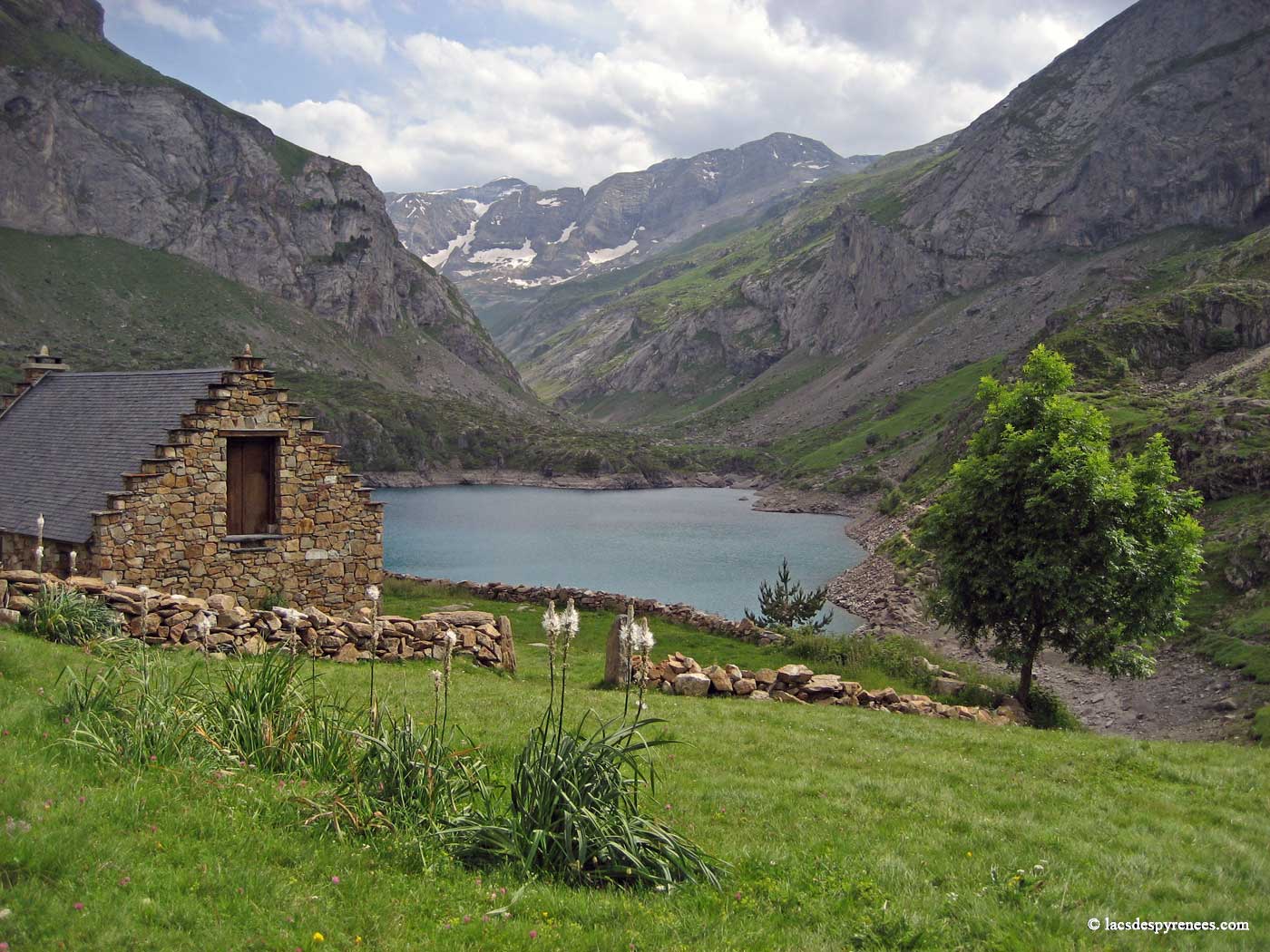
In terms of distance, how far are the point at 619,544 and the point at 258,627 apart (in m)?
62.3

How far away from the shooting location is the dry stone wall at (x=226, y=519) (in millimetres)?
19062

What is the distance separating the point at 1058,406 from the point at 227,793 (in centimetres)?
1850

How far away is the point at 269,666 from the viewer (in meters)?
9.40

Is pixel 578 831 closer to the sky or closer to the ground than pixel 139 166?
closer to the ground

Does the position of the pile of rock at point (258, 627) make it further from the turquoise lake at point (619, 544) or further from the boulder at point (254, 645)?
the turquoise lake at point (619, 544)

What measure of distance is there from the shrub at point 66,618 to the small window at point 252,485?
243 inches

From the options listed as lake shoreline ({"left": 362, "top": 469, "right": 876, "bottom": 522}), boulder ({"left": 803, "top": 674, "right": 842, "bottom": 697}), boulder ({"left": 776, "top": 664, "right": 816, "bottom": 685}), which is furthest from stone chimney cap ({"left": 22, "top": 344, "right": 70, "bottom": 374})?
lake shoreline ({"left": 362, "top": 469, "right": 876, "bottom": 522})

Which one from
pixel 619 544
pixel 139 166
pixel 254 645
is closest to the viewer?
pixel 254 645

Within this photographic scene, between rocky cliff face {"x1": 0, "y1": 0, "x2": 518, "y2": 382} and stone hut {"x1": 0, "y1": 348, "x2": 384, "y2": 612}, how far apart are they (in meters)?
164

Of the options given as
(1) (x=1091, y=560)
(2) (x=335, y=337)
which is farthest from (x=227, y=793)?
(2) (x=335, y=337)

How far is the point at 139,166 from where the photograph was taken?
17338 centimetres

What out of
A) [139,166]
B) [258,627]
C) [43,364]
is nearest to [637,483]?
[43,364]

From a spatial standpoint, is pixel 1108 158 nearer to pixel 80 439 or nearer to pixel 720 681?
pixel 720 681

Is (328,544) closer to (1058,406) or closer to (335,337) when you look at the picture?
(1058,406)
